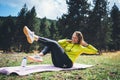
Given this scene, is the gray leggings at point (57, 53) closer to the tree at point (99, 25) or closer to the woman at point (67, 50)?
the woman at point (67, 50)

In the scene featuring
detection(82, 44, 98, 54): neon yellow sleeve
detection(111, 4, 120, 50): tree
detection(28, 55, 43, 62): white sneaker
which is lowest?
detection(28, 55, 43, 62): white sneaker

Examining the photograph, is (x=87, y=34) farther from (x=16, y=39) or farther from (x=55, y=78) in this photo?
(x=55, y=78)

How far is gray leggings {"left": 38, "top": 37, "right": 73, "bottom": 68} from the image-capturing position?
8227mm

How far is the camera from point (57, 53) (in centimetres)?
848

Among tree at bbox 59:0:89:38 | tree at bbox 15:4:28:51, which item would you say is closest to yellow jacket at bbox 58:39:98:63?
tree at bbox 59:0:89:38

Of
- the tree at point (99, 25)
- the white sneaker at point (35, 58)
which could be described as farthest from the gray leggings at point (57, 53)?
the tree at point (99, 25)

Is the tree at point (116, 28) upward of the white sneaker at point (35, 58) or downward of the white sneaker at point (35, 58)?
upward

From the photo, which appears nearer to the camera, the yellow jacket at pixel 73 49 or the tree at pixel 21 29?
the yellow jacket at pixel 73 49

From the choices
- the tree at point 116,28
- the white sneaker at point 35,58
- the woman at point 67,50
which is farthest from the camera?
the tree at point 116,28

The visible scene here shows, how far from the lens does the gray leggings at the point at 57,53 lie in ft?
27.0

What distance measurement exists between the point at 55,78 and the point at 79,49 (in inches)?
98.3

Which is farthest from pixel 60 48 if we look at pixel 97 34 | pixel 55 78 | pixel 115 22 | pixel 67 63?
pixel 115 22

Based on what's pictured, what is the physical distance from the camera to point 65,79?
22.1ft

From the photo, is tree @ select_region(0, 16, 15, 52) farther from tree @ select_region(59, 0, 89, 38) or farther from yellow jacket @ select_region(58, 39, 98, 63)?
yellow jacket @ select_region(58, 39, 98, 63)
